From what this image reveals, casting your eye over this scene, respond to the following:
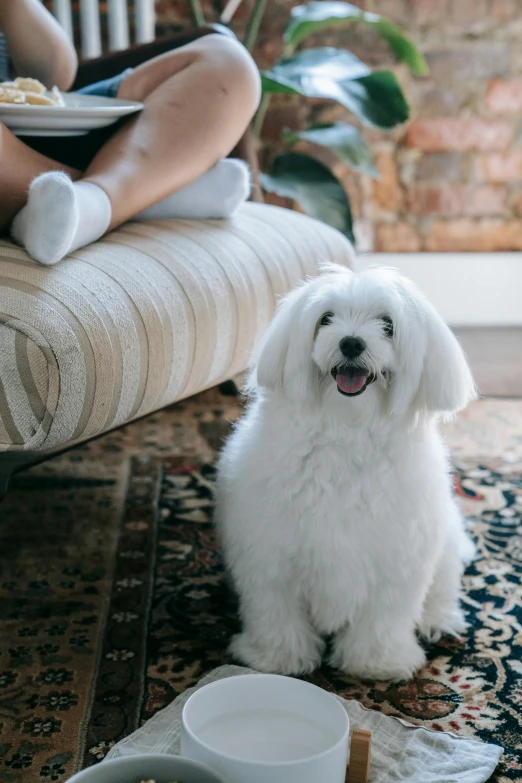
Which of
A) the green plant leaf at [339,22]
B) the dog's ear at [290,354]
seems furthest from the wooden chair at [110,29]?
the dog's ear at [290,354]

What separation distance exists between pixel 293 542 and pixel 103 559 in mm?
460

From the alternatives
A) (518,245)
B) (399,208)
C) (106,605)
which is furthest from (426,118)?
(106,605)

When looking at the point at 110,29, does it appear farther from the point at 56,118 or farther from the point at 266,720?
the point at 266,720

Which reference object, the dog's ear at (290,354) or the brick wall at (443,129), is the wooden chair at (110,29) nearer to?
the brick wall at (443,129)

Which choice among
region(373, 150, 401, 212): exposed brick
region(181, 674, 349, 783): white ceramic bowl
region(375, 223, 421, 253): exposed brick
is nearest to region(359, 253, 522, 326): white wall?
region(375, 223, 421, 253): exposed brick

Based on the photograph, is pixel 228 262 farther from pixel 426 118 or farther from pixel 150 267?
pixel 426 118

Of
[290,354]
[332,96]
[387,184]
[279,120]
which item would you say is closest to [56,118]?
[290,354]

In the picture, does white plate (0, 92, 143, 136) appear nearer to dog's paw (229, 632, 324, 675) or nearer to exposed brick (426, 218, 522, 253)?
dog's paw (229, 632, 324, 675)

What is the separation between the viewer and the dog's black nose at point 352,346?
96 centimetres

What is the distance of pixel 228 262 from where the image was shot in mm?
1348

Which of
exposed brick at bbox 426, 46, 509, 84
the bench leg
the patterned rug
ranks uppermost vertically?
exposed brick at bbox 426, 46, 509, 84

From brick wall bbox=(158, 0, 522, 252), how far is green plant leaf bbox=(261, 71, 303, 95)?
629mm

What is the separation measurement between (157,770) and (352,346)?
46 centimetres

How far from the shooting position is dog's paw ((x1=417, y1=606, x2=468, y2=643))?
1.20 meters
